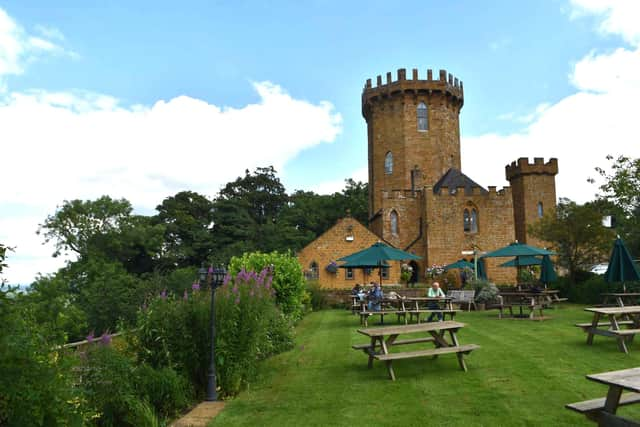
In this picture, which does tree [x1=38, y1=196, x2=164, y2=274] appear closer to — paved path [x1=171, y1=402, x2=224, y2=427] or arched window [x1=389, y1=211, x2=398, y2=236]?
arched window [x1=389, y1=211, x2=398, y2=236]

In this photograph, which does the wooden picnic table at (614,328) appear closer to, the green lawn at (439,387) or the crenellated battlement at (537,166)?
the green lawn at (439,387)

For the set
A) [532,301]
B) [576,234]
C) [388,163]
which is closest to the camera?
[532,301]

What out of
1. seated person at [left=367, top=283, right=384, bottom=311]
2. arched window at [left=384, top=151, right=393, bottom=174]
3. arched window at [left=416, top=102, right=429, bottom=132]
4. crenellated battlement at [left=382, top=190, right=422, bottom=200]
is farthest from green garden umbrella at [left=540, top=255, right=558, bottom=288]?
arched window at [left=416, top=102, right=429, bottom=132]

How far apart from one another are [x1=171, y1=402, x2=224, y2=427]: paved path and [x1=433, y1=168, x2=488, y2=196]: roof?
2930 centimetres

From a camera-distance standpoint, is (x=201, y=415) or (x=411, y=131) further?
(x=411, y=131)

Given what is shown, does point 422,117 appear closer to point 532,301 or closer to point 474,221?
point 474,221

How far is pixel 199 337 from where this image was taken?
24.7 ft

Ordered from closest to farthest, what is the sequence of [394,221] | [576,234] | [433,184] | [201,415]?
[201,415], [576,234], [394,221], [433,184]

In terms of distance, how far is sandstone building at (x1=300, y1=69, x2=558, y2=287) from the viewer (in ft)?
110

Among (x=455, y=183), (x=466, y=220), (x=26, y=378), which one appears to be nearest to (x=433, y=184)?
(x=455, y=183)

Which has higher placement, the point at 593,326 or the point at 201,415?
the point at 593,326

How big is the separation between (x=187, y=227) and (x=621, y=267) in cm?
4083

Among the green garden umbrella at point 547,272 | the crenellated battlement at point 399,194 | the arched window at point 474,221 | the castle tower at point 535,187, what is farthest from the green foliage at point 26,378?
the castle tower at point 535,187

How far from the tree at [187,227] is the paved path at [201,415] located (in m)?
39.7
